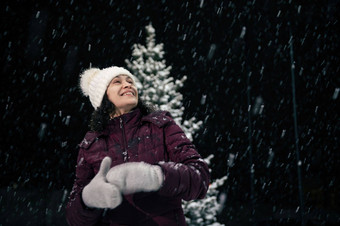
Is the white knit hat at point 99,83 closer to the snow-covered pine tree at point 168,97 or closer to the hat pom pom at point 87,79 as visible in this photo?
the hat pom pom at point 87,79

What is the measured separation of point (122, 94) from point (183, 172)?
36.1 inches

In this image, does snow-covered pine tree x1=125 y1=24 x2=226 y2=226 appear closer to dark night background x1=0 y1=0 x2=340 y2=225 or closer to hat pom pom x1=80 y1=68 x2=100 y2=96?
dark night background x1=0 y1=0 x2=340 y2=225

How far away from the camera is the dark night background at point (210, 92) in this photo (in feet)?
34.0

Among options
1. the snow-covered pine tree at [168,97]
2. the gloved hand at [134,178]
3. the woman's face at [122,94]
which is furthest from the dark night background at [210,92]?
the gloved hand at [134,178]

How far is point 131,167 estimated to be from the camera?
1.50m

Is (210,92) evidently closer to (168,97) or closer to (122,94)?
(168,97)

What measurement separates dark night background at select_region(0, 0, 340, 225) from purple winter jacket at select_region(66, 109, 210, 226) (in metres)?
8.52

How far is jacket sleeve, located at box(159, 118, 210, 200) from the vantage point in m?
1.57

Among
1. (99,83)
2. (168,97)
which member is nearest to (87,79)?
(99,83)

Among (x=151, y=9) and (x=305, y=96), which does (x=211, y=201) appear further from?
(x=305, y=96)

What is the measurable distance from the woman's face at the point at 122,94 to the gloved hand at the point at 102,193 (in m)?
0.73

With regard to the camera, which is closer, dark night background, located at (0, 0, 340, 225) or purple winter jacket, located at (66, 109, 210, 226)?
purple winter jacket, located at (66, 109, 210, 226)

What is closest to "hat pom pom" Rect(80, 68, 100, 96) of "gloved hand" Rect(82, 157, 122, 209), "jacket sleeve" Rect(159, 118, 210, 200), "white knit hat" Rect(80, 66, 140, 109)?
"white knit hat" Rect(80, 66, 140, 109)

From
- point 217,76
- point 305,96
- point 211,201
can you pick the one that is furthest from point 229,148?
point 211,201
